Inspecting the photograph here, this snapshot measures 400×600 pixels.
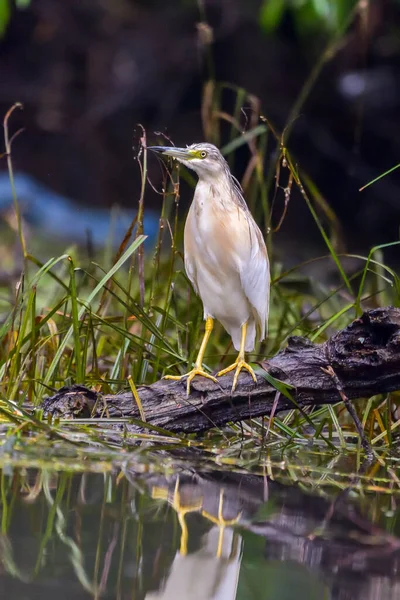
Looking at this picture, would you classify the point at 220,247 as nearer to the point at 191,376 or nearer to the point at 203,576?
the point at 191,376

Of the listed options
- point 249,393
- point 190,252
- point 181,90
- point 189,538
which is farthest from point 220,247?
point 181,90

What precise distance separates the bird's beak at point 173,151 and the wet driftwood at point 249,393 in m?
0.75

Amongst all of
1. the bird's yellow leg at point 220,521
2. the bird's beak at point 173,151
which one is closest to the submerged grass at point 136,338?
the bird's beak at point 173,151

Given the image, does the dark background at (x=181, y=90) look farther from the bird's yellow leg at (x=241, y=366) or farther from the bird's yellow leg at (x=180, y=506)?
the bird's yellow leg at (x=180, y=506)

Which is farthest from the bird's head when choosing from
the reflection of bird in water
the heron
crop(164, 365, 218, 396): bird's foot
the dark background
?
the dark background

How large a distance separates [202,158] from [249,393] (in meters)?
0.85

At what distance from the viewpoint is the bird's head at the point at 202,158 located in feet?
10.4

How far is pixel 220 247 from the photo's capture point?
10.4 feet

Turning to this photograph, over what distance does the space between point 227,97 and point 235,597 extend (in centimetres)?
912

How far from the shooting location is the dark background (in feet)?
32.2

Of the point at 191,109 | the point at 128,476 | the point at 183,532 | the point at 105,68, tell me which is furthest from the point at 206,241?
the point at 105,68

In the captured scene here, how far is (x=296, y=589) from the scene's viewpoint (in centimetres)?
181

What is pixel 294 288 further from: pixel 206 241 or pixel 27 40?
pixel 27 40

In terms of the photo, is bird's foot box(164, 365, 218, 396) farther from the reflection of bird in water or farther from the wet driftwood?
the reflection of bird in water
